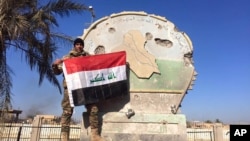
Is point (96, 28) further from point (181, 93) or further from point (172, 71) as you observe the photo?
point (181, 93)

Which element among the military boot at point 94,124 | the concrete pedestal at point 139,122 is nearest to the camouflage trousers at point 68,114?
the military boot at point 94,124

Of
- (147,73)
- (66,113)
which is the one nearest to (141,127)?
(147,73)

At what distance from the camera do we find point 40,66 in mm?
7516

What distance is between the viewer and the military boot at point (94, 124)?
4.36m

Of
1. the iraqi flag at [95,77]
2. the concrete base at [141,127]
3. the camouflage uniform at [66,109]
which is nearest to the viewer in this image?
the camouflage uniform at [66,109]

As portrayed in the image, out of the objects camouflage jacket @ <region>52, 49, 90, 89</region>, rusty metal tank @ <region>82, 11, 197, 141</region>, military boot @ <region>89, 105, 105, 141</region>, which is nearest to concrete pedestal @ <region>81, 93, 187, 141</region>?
rusty metal tank @ <region>82, 11, 197, 141</region>

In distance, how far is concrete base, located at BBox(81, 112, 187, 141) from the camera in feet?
15.1

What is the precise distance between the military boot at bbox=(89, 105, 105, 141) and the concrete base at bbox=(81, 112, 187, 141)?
18cm

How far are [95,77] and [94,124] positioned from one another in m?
0.72

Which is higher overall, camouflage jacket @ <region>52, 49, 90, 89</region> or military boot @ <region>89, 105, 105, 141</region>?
camouflage jacket @ <region>52, 49, 90, 89</region>

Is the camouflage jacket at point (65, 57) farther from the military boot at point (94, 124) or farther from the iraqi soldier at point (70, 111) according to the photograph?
the military boot at point (94, 124)

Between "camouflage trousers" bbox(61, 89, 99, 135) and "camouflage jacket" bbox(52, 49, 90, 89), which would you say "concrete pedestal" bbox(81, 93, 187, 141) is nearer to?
"camouflage trousers" bbox(61, 89, 99, 135)

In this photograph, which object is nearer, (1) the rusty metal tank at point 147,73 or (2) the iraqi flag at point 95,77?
(2) the iraqi flag at point 95,77

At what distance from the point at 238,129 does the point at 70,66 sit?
2500 mm
